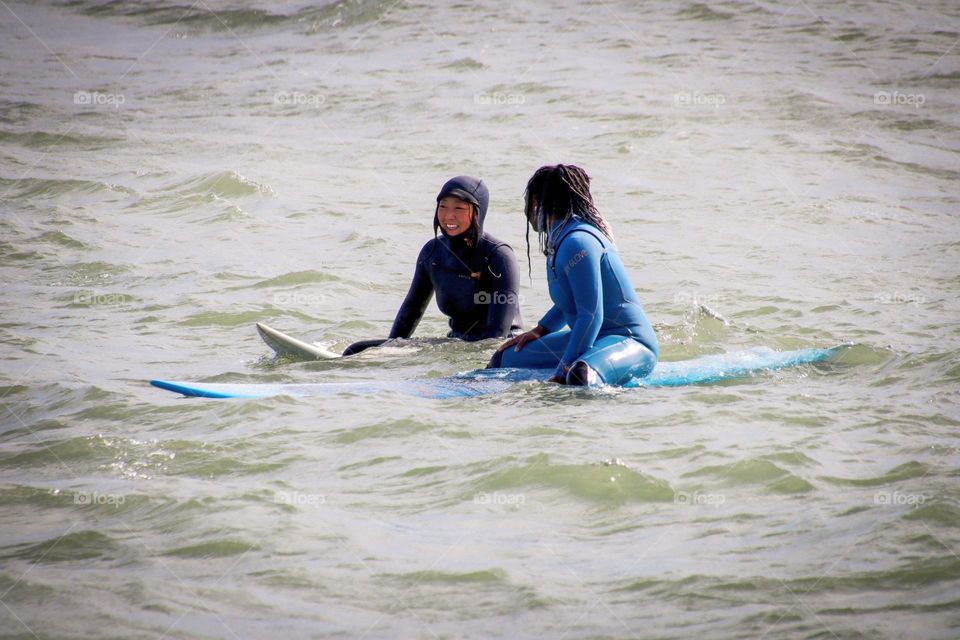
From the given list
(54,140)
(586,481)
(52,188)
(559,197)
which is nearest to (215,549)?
(586,481)

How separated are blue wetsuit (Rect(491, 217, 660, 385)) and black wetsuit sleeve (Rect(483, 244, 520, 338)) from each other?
559mm

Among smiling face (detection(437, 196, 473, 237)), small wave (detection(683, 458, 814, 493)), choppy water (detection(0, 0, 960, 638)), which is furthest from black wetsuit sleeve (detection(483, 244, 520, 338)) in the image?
small wave (detection(683, 458, 814, 493))

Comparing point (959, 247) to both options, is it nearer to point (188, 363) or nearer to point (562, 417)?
point (562, 417)

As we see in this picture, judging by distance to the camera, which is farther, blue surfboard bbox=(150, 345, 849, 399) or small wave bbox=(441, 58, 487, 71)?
small wave bbox=(441, 58, 487, 71)

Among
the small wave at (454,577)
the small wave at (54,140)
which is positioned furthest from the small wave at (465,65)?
the small wave at (454,577)

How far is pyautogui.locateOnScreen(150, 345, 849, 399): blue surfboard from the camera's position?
5969 mm

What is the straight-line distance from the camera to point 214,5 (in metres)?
21.6

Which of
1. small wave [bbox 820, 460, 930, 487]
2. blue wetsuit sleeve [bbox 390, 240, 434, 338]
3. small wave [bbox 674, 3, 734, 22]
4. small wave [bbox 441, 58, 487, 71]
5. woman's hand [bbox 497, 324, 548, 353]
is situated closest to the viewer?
small wave [bbox 820, 460, 930, 487]

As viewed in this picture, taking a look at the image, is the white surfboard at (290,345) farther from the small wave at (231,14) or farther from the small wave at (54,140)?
the small wave at (231,14)

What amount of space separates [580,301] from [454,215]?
1312mm

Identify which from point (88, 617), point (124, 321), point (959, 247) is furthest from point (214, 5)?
point (88, 617)

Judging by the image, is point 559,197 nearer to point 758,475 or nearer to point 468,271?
point 468,271

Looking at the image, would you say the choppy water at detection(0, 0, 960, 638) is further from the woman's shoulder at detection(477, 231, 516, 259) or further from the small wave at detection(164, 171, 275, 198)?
the woman's shoulder at detection(477, 231, 516, 259)

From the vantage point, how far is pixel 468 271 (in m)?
6.84
